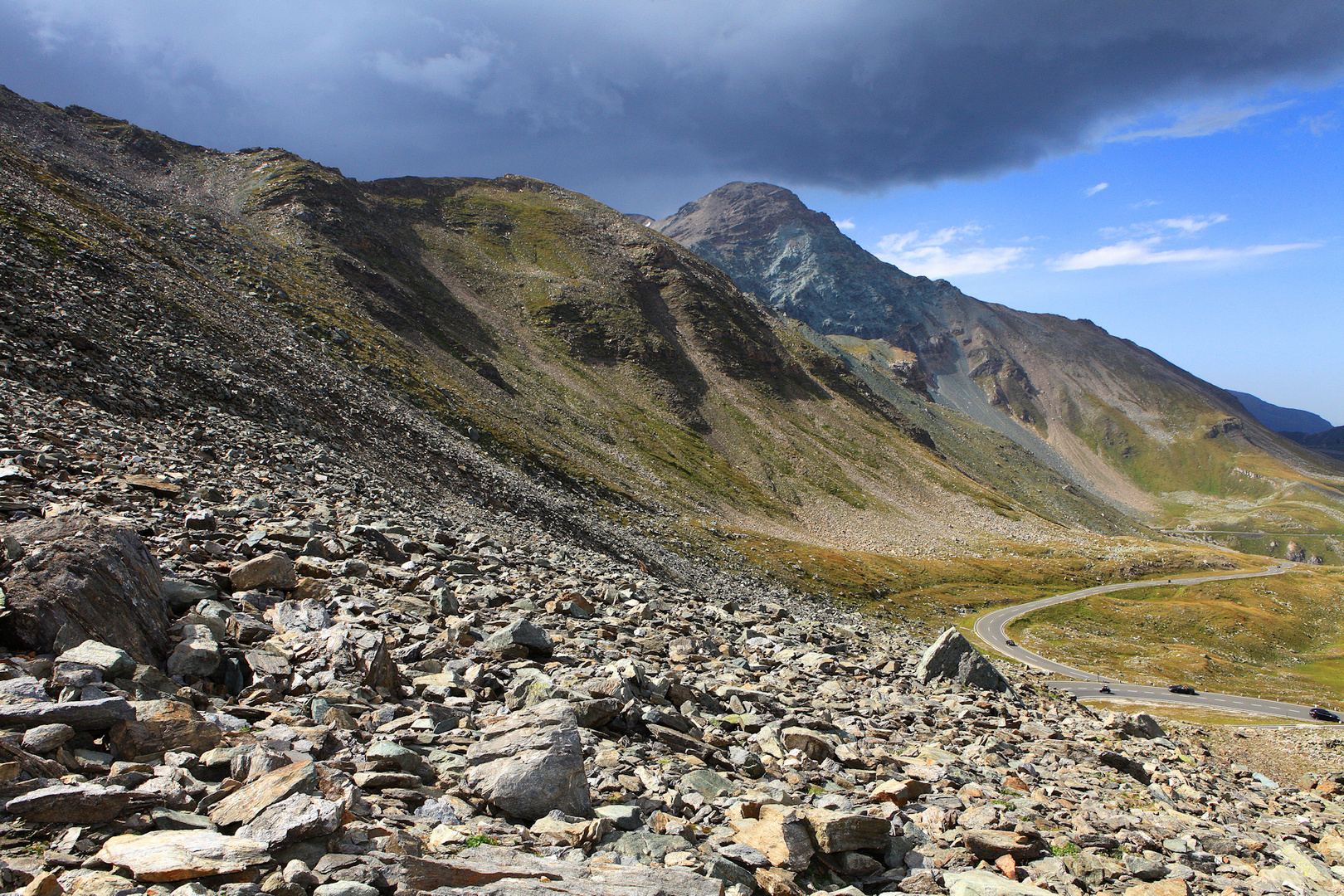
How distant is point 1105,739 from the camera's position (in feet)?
72.6

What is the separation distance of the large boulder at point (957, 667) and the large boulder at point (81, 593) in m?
24.0

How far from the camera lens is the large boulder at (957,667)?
82.1ft

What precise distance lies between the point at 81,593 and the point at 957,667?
26539mm

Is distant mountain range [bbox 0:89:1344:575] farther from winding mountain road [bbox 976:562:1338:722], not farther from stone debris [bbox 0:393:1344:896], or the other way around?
stone debris [bbox 0:393:1344:896]

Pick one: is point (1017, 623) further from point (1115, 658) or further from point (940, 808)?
point (940, 808)

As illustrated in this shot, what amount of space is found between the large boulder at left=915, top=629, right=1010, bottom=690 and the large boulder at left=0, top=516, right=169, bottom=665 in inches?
943

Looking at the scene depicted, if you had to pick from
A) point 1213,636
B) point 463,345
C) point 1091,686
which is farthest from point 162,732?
point 1213,636

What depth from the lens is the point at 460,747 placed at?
998 centimetres

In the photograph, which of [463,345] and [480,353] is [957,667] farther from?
[480,353]

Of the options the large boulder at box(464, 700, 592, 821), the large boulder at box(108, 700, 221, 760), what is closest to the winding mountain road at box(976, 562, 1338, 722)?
the large boulder at box(464, 700, 592, 821)

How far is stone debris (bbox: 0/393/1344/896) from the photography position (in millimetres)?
6637

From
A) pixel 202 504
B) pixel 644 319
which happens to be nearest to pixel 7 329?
pixel 202 504

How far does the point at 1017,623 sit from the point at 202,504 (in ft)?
326

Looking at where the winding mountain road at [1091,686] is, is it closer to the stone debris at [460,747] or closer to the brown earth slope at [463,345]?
the brown earth slope at [463,345]
